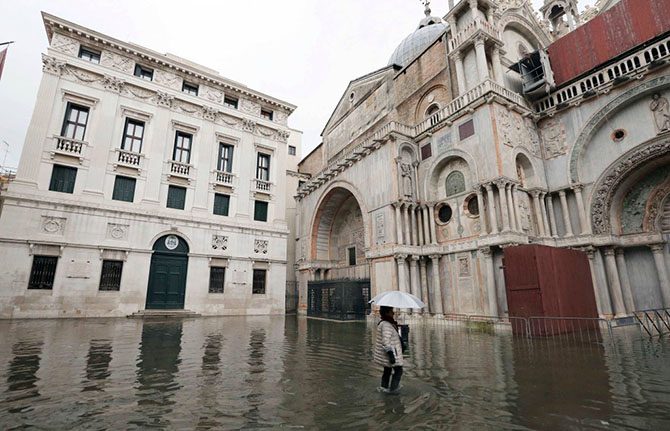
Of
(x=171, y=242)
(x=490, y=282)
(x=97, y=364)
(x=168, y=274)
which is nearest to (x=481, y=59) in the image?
(x=490, y=282)

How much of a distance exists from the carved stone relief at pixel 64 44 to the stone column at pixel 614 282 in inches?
1151

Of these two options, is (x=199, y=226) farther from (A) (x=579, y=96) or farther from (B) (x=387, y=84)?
(A) (x=579, y=96)

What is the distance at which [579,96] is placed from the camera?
15000 millimetres

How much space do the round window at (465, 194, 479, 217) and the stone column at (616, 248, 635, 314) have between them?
6.08 meters

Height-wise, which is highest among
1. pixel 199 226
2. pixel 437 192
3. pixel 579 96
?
pixel 579 96

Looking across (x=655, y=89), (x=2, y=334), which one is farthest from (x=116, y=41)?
(x=655, y=89)

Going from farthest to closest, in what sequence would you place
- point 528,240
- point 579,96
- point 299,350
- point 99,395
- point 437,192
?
point 437,192 → point 579,96 → point 528,240 → point 299,350 → point 99,395

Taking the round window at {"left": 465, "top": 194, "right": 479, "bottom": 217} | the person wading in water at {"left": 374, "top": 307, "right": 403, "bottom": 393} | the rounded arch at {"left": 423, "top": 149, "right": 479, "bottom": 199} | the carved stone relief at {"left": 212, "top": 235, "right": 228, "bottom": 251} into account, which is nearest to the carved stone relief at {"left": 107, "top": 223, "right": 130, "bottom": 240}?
the carved stone relief at {"left": 212, "top": 235, "right": 228, "bottom": 251}

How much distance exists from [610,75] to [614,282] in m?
9.31

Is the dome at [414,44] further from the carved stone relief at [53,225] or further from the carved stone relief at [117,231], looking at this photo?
the carved stone relief at [53,225]

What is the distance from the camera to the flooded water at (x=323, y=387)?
3752mm

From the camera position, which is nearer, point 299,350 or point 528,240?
point 299,350

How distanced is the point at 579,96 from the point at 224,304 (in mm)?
22143

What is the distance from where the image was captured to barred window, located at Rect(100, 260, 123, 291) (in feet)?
55.6
